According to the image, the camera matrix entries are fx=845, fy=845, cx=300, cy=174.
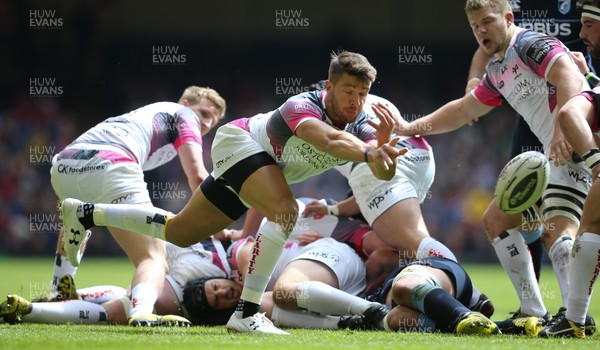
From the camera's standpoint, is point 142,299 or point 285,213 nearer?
point 285,213

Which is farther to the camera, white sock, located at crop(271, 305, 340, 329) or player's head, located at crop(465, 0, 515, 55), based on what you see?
player's head, located at crop(465, 0, 515, 55)

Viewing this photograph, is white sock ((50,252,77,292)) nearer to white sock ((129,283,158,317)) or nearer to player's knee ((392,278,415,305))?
white sock ((129,283,158,317))

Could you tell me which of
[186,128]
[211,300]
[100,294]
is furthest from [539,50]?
[100,294]

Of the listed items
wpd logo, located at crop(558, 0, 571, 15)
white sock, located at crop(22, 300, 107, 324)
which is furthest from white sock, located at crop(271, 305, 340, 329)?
wpd logo, located at crop(558, 0, 571, 15)

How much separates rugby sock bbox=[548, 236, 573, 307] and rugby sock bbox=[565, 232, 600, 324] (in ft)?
1.93

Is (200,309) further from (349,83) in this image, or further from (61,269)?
(349,83)

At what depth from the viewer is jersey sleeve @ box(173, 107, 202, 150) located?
7020 millimetres

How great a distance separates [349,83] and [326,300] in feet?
5.01

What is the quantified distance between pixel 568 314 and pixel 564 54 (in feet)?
6.14

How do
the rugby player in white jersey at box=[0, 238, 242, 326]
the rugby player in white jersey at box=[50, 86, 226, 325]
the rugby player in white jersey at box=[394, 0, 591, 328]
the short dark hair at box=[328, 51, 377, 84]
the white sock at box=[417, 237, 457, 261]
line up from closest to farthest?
the short dark hair at box=[328, 51, 377, 84], the rugby player in white jersey at box=[394, 0, 591, 328], the rugby player in white jersey at box=[0, 238, 242, 326], the white sock at box=[417, 237, 457, 261], the rugby player in white jersey at box=[50, 86, 226, 325]

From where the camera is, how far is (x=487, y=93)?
675 cm

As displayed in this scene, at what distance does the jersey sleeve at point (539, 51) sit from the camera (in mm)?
5812

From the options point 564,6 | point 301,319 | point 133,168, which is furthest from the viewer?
point 564,6

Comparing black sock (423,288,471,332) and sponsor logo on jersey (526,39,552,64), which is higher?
sponsor logo on jersey (526,39,552,64)
